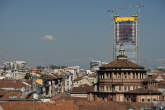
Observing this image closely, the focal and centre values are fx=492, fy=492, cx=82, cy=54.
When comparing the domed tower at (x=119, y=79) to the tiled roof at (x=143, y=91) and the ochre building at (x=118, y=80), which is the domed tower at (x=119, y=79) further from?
the tiled roof at (x=143, y=91)

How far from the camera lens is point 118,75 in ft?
258

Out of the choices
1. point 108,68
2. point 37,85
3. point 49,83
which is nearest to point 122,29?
point 49,83

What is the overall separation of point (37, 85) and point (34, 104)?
6199 centimetres

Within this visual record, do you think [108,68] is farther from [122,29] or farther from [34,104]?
[122,29]

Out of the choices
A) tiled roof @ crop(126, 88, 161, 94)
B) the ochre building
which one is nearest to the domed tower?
the ochre building

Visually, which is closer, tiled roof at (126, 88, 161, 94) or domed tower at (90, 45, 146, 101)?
tiled roof at (126, 88, 161, 94)

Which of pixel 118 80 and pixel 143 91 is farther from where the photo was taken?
pixel 118 80

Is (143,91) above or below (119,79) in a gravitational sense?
below

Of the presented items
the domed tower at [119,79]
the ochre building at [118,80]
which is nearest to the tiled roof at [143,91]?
the ochre building at [118,80]

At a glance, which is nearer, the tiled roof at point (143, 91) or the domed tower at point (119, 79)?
the tiled roof at point (143, 91)

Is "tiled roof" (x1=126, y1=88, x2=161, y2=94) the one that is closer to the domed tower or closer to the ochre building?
the ochre building

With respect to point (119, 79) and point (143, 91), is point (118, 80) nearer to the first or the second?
point (119, 79)

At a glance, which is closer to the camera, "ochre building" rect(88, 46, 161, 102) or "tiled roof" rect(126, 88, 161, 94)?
"tiled roof" rect(126, 88, 161, 94)

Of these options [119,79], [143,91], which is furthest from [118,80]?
[143,91]
